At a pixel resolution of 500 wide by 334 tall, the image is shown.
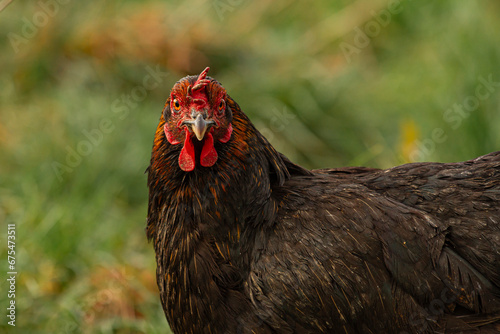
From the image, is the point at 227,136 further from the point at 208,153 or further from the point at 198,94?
the point at 198,94

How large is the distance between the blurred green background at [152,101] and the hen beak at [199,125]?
6.48 ft

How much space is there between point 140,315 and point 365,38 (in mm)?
4706

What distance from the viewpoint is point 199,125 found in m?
2.96

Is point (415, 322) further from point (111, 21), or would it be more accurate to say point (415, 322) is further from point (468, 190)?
point (111, 21)

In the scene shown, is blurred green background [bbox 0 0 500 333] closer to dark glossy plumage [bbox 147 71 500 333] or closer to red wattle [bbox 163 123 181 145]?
dark glossy plumage [bbox 147 71 500 333]

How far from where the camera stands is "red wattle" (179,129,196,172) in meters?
3.07

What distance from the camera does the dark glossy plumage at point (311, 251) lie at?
3.11m

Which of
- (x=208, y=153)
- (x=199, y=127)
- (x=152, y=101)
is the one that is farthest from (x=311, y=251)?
(x=152, y=101)

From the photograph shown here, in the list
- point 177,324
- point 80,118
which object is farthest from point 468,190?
point 80,118

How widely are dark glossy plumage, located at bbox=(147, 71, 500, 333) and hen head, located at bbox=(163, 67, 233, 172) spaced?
0.03 metres

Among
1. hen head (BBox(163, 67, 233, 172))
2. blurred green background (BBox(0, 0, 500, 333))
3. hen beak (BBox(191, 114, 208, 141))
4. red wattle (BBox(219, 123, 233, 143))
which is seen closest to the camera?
hen beak (BBox(191, 114, 208, 141))

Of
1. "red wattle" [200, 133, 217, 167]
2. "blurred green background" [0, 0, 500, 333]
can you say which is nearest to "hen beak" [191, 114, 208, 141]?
"red wattle" [200, 133, 217, 167]

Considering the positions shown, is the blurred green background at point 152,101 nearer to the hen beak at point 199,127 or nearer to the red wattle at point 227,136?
the red wattle at point 227,136

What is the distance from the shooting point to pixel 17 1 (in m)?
7.29
